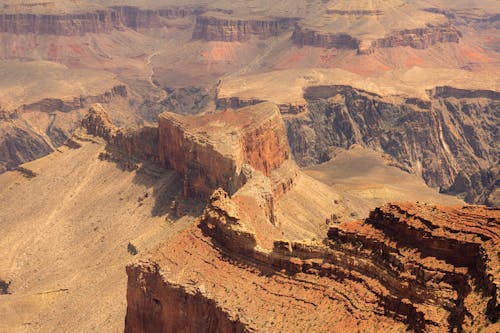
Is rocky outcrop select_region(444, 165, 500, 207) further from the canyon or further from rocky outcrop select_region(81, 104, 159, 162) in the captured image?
rocky outcrop select_region(81, 104, 159, 162)

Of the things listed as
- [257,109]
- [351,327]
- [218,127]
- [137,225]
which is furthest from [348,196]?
[351,327]

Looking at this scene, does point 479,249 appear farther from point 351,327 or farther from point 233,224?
point 233,224

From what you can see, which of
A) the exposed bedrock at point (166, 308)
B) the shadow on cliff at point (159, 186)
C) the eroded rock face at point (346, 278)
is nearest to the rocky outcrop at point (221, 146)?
the shadow on cliff at point (159, 186)

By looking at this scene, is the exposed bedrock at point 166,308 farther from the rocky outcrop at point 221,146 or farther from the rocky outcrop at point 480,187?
the rocky outcrop at point 480,187

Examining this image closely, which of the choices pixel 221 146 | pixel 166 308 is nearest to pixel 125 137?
pixel 221 146

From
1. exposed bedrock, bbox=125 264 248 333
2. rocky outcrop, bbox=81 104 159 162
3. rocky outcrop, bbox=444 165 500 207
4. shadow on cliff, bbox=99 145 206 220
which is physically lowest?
rocky outcrop, bbox=444 165 500 207

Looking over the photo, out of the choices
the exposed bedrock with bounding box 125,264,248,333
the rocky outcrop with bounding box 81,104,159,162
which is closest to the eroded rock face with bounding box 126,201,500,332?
the exposed bedrock with bounding box 125,264,248,333

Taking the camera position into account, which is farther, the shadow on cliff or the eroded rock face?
the shadow on cliff
